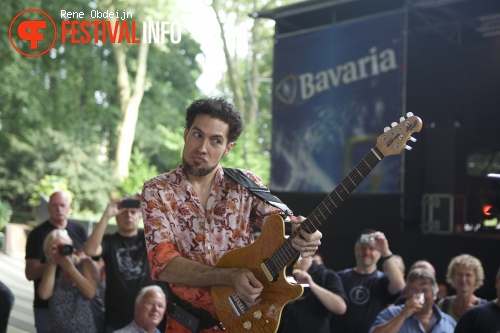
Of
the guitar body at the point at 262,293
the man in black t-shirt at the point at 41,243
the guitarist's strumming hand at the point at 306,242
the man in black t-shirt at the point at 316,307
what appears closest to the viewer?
the guitarist's strumming hand at the point at 306,242

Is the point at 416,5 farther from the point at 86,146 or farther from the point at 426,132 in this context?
the point at 86,146

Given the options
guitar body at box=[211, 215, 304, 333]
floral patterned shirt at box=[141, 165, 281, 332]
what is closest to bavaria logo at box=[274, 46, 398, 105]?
floral patterned shirt at box=[141, 165, 281, 332]

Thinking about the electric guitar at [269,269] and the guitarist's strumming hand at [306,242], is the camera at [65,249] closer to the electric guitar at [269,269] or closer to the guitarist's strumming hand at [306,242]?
the electric guitar at [269,269]

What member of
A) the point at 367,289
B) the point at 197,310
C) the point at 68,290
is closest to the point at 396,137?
the point at 197,310

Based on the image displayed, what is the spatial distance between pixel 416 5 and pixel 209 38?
51.4 feet

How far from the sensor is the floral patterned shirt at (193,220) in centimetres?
305

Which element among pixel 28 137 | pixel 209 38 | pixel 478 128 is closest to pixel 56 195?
pixel 478 128

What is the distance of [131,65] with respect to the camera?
86.1 ft

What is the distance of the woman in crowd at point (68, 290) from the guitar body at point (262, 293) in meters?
3.19

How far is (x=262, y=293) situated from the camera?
3.04 metres

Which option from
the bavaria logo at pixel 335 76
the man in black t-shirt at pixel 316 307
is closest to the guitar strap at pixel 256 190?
the man in black t-shirt at pixel 316 307

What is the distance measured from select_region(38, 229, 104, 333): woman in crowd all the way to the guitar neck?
3.42 metres

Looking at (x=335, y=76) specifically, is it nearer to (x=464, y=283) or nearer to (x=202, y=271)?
(x=464, y=283)

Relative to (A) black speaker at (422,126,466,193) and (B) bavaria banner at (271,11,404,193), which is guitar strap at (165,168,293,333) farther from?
(A) black speaker at (422,126,466,193)
